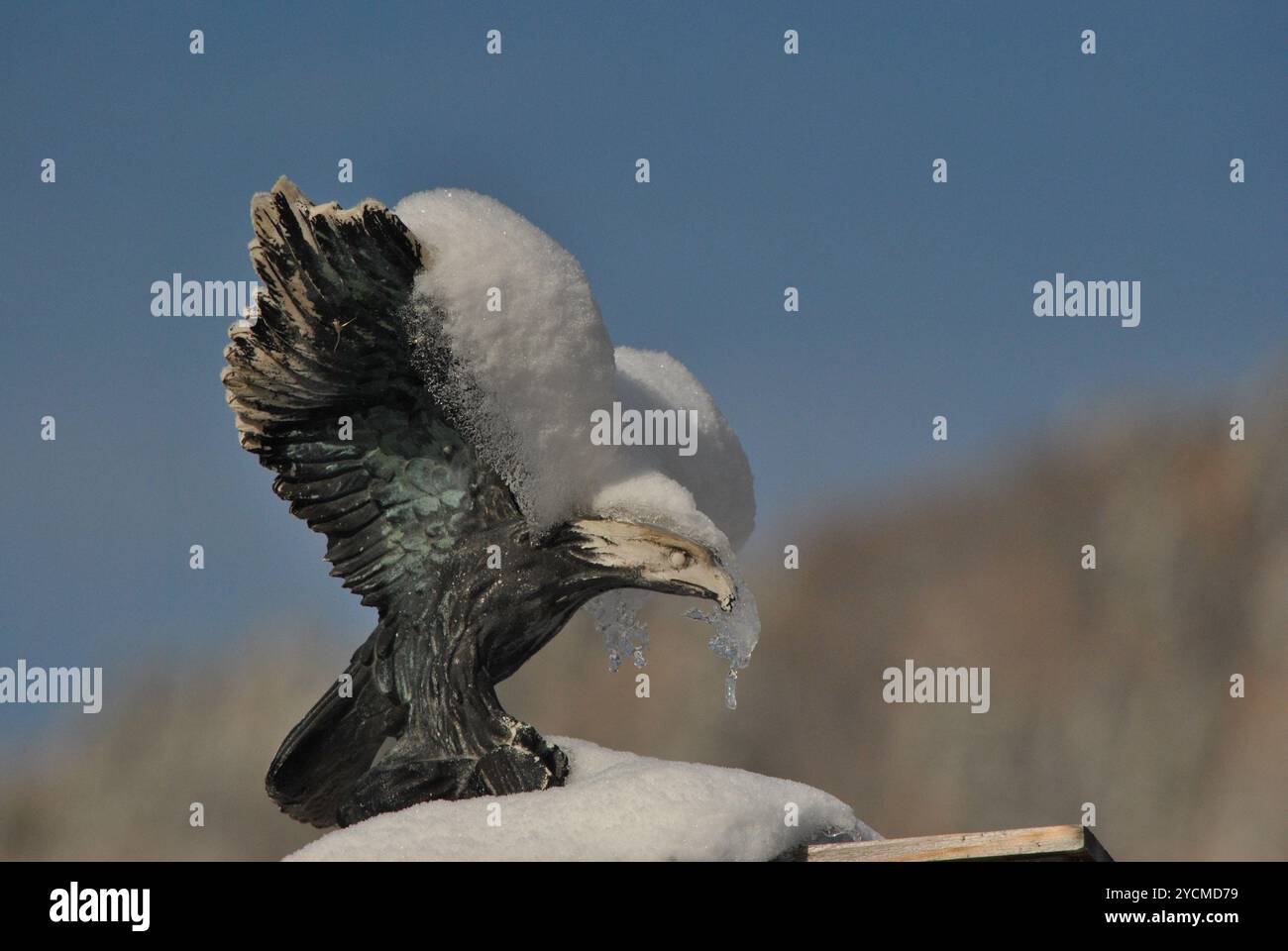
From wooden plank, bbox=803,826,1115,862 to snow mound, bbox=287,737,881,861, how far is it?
21 centimetres

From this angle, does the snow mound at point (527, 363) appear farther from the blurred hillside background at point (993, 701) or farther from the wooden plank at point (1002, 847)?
the blurred hillside background at point (993, 701)

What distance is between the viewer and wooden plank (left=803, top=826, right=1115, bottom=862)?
9.64ft

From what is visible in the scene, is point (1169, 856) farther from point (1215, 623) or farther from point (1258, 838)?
point (1215, 623)

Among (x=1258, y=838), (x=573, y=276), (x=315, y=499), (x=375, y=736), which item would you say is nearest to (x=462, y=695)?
(x=375, y=736)

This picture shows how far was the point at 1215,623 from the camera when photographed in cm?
1545

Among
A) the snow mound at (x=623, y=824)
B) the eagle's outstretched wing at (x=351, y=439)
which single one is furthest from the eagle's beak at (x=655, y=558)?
the snow mound at (x=623, y=824)

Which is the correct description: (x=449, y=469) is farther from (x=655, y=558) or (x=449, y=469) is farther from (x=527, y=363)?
(x=655, y=558)

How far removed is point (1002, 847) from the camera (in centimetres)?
296

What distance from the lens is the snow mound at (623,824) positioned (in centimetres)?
310

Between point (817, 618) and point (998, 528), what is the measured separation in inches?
78.9

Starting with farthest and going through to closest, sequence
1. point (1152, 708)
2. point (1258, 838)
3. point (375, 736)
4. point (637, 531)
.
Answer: point (1152, 708) < point (1258, 838) < point (375, 736) < point (637, 531)

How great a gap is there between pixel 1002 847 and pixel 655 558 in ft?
3.13

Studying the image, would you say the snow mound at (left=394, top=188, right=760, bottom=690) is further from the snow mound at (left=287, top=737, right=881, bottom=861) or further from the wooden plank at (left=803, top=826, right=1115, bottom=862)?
the wooden plank at (left=803, top=826, right=1115, bottom=862)

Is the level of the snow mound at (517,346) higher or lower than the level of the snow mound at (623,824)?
higher
